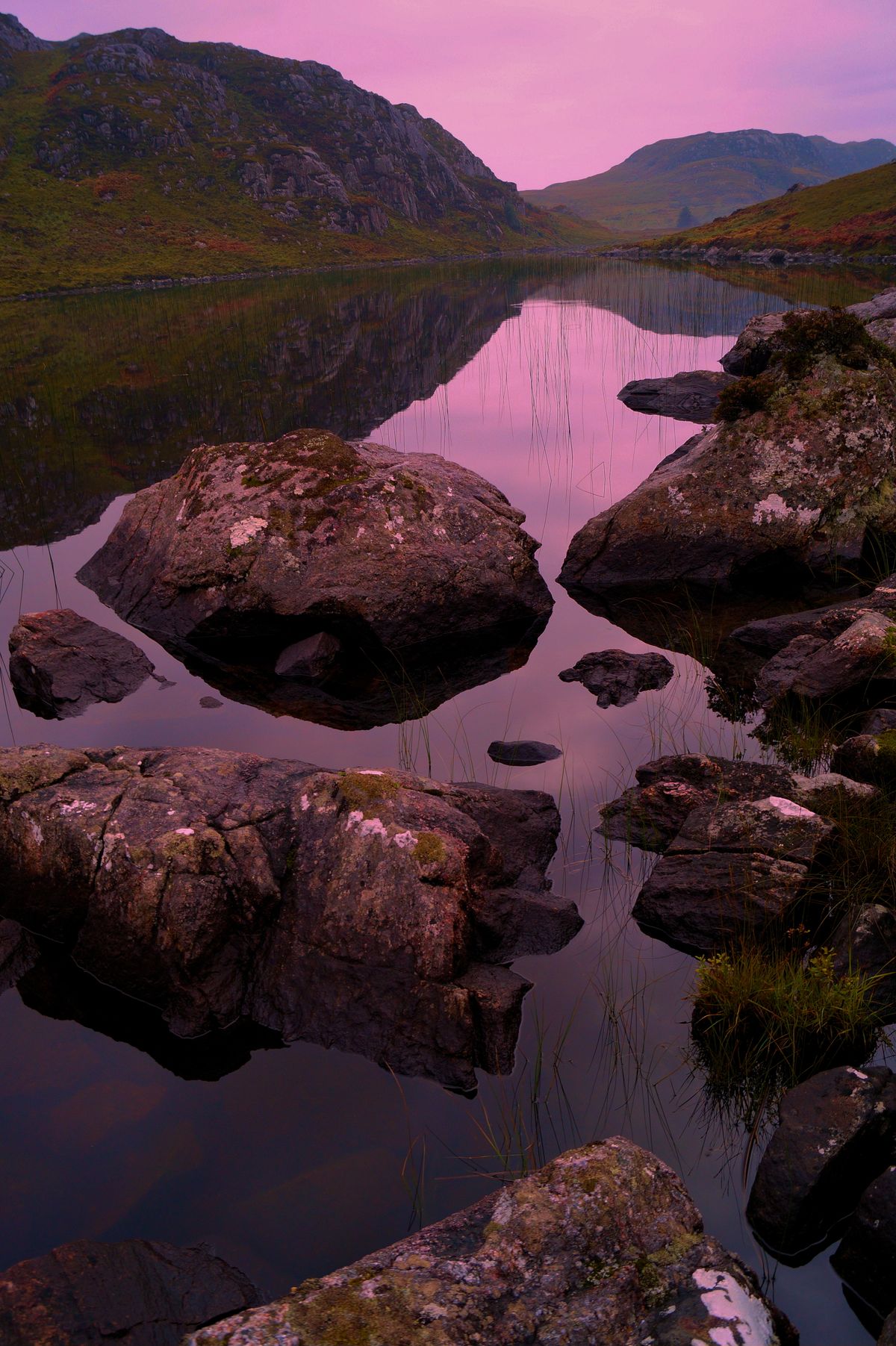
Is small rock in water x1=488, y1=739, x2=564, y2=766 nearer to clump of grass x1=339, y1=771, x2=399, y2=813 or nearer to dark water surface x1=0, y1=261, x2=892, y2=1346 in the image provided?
dark water surface x1=0, y1=261, x2=892, y2=1346

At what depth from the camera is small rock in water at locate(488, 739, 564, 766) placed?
11352mm

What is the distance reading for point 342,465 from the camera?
15750 mm

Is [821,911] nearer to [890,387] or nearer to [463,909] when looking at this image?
[463,909]

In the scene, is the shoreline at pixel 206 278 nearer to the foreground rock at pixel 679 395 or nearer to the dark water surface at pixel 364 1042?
the foreground rock at pixel 679 395

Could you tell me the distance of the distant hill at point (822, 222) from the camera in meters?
118

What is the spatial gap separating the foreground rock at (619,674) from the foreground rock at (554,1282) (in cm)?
845

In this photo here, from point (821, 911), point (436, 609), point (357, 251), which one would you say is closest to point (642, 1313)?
point (821, 911)

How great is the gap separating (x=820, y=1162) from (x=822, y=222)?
163 metres

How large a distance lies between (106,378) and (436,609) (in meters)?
33.6

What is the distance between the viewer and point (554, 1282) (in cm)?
437

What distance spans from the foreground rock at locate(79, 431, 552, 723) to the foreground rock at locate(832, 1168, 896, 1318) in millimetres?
9326

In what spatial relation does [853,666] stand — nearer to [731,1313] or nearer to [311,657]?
[311,657]

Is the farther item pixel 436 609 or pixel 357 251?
pixel 357 251

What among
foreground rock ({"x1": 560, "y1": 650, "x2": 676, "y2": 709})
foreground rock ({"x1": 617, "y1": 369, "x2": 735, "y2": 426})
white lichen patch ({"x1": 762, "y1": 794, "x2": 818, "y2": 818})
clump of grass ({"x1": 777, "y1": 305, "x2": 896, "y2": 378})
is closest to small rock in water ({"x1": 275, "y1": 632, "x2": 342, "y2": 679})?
foreground rock ({"x1": 560, "y1": 650, "x2": 676, "y2": 709})
